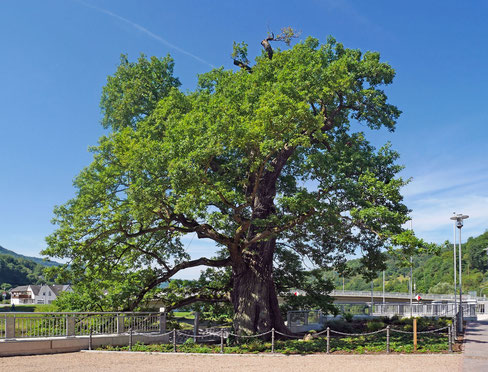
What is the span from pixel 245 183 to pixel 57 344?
10.1m

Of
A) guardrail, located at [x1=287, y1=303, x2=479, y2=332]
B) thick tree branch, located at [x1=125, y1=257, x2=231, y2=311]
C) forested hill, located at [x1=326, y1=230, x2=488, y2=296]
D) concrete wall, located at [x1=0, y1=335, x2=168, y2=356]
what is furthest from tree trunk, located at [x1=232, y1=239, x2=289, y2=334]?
forested hill, located at [x1=326, y1=230, x2=488, y2=296]

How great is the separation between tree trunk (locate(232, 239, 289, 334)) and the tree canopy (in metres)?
0.05

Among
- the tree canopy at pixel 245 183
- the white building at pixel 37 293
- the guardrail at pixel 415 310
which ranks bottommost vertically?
the white building at pixel 37 293

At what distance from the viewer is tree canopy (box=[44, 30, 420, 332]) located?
59.2 ft

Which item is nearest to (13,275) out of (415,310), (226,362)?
(415,310)

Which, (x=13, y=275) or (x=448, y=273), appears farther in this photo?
(x=13, y=275)

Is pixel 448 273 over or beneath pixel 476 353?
beneath

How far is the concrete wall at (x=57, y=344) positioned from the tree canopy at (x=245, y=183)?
2960 mm

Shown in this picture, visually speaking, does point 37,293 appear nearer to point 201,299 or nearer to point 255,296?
point 201,299

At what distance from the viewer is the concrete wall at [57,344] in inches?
619

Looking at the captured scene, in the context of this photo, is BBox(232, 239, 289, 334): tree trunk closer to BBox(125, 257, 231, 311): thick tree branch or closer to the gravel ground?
BBox(125, 257, 231, 311): thick tree branch

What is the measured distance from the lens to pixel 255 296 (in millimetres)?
22078

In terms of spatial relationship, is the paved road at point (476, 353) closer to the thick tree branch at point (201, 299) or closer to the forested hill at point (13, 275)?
the thick tree branch at point (201, 299)

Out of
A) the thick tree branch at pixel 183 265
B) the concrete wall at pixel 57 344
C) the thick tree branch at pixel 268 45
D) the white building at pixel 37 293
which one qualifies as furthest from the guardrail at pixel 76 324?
the white building at pixel 37 293
